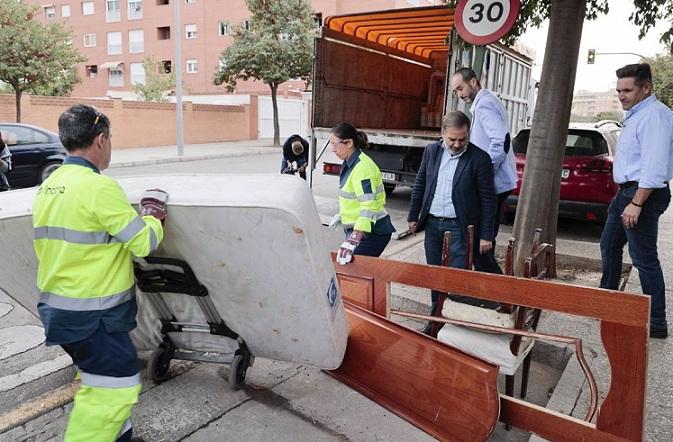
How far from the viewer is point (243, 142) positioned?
2680cm

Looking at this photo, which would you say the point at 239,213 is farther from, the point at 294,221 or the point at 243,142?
the point at 243,142

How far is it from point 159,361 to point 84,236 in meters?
1.21

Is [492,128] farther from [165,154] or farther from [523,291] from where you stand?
[165,154]

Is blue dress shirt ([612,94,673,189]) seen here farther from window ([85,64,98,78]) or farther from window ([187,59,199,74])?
window ([85,64,98,78])

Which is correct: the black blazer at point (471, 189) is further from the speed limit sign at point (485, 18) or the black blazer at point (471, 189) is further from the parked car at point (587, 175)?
the parked car at point (587, 175)

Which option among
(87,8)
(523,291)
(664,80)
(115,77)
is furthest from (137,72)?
(523,291)

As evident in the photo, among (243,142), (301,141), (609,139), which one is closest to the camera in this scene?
(609,139)

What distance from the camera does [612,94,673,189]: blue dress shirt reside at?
3.07 meters

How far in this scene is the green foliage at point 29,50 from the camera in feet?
55.9

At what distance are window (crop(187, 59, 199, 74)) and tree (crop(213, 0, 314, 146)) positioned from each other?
15.8m

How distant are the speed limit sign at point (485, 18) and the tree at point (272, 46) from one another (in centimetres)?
1937

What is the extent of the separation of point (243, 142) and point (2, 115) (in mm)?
11278

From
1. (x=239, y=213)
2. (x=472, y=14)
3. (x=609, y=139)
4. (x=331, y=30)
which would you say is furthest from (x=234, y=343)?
(x=331, y=30)

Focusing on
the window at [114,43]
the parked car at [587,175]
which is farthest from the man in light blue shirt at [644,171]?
the window at [114,43]
